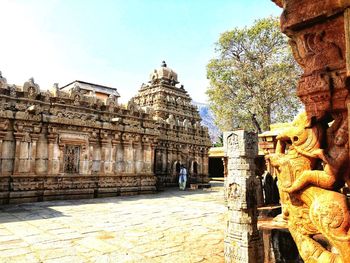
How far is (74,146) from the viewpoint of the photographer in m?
12.8

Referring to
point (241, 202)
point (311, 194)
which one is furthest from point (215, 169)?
point (311, 194)

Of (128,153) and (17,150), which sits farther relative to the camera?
(128,153)

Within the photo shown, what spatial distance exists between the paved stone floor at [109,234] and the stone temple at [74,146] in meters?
1.90

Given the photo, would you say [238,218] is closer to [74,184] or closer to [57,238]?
[57,238]

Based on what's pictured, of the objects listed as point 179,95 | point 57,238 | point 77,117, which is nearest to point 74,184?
point 77,117

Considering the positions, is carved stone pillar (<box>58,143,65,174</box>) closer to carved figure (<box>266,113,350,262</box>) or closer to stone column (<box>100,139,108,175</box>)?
stone column (<box>100,139,108,175</box>)

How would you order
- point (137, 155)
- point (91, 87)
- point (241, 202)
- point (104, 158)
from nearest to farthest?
point (241, 202), point (104, 158), point (137, 155), point (91, 87)

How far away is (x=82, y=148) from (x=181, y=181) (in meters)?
7.14

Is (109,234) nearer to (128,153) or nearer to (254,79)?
(128,153)

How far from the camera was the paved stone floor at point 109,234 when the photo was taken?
4.70 metres

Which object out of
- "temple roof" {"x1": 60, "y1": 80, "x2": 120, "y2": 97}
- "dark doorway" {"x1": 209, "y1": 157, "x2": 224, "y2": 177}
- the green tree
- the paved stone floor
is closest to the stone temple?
the paved stone floor

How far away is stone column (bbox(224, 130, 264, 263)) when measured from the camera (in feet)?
14.6

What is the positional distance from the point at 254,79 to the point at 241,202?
20.2 metres

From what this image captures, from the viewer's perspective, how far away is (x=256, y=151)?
4828 mm
